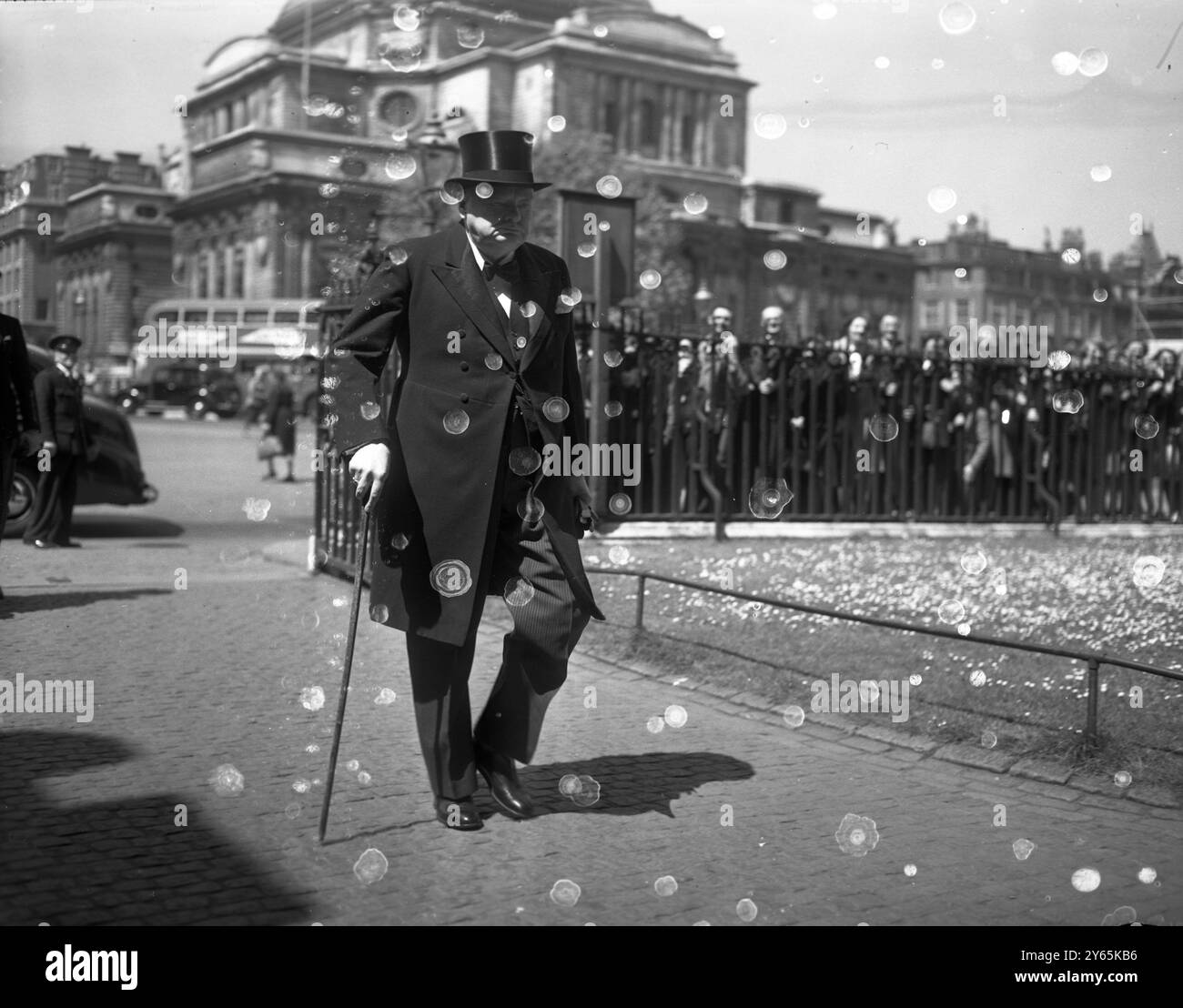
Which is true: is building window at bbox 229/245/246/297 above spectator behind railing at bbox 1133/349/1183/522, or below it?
above

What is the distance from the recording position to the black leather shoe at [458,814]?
4.64 metres

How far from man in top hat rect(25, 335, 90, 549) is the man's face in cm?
872

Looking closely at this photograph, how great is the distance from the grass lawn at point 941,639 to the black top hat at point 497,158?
3.00 meters

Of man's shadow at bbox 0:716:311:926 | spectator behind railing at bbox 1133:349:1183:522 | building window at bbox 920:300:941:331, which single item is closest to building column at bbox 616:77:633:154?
building window at bbox 920:300:941:331

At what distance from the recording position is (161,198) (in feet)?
123

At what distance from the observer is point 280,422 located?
2356cm

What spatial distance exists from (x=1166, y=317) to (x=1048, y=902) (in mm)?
16416

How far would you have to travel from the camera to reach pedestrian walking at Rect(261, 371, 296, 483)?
23438mm

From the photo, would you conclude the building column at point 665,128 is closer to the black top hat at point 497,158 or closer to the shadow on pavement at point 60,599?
the shadow on pavement at point 60,599

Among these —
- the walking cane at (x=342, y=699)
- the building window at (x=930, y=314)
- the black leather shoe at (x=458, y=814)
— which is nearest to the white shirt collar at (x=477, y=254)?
the walking cane at (x=342, y=699)

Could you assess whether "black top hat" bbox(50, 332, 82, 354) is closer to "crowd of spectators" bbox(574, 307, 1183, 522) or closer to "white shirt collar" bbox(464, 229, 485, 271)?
"crowd of spectators" bbox(574, 307, 1183, 522)

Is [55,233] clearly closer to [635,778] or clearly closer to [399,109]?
[635,778]

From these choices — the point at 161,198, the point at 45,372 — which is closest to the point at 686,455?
the point at 45,372
